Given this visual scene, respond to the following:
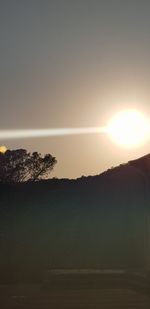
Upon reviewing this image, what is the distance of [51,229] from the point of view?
196 ft

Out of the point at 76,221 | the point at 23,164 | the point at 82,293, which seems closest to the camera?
the point at 82,293

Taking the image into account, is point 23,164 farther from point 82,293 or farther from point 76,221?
point 82,293

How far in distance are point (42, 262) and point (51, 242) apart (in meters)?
8.02

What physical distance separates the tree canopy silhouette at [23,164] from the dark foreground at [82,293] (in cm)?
5238

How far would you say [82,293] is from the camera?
2462 centimetres

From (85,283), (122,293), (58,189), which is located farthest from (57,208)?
(122,293)

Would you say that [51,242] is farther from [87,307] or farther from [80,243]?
[87,307]

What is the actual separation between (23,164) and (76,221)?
27214 millimetres

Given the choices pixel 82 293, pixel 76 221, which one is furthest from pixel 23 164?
pixel 82 293

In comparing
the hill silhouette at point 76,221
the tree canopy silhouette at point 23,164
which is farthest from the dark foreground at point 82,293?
the tree canopy silhouette at point 23,164

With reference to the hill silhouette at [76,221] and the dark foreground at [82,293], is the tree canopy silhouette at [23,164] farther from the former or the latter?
the dark foreground at [82,293]

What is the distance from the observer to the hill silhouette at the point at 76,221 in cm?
5306

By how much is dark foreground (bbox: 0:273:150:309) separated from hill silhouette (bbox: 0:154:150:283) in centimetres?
1841

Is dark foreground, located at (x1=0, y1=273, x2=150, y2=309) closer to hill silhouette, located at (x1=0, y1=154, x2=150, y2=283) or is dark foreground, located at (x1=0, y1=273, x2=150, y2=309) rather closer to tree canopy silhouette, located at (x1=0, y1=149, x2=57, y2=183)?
hill silhouette, located at (x1=0, y1=154, x2=150, y2=283)
